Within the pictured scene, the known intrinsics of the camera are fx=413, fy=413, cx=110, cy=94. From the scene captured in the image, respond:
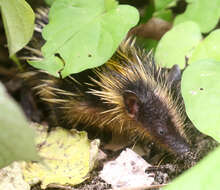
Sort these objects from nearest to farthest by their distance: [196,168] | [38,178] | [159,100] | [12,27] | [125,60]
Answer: [196,168] → [12,27] → [38,178] → [159,100] → [125,60]

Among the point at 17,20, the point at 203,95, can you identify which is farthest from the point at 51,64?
the point at 203,95

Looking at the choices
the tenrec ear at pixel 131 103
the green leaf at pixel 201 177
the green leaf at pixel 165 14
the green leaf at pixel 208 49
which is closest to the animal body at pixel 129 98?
the tenrec ear at pixel 131 103

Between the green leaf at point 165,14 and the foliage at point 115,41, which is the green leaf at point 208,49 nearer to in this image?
the foliage at point 115,41

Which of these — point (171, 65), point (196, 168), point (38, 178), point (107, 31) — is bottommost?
point (38, 178)

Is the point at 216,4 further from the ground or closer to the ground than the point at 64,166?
further from the ground

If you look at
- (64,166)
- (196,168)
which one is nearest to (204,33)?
(64,166)

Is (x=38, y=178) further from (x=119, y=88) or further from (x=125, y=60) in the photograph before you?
(x=125, y=60)
